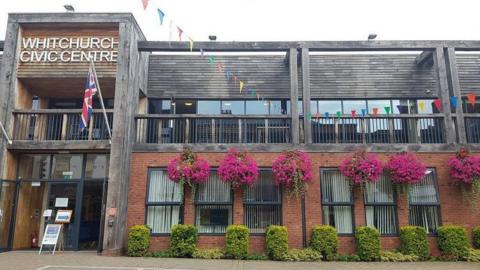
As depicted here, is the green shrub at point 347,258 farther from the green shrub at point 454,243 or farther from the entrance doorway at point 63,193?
the entrance doorway at point 63,193

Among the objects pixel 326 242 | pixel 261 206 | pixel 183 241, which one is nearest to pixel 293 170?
pixel 261 206

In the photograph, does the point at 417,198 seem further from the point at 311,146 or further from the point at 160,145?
the point at 160,145

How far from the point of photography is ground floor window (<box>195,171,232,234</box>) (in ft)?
36.7

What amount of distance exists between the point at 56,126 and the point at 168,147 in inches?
148

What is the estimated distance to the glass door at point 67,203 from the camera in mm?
11625

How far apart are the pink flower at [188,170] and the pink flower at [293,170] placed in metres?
1.98

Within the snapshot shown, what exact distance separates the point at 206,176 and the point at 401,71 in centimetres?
809

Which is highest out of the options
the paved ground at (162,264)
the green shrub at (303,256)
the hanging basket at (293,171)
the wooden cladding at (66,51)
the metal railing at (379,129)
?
the wooden cladding at (66,51)

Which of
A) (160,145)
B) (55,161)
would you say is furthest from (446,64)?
(55,161)

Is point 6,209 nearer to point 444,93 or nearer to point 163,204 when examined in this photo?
point 163,204

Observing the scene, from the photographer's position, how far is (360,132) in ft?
39.4

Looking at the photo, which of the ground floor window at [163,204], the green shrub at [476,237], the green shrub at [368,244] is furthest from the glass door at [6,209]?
the green shrub at [476,237]

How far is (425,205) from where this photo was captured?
36.5 feet

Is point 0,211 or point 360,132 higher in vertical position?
point 360,132
